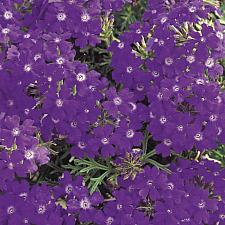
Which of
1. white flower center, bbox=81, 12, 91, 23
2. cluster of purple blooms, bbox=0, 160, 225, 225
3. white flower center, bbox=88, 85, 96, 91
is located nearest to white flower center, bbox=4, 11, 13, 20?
white flower center, bbox=81, 12, 91, 23

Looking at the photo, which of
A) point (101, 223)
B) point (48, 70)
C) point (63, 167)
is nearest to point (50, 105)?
point (48, 70)

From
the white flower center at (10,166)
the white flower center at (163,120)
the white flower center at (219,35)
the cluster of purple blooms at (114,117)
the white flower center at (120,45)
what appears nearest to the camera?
the white flower center at (10,166)

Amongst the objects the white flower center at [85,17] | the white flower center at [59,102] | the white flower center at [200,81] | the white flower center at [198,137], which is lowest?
the white flower center at [198,137]

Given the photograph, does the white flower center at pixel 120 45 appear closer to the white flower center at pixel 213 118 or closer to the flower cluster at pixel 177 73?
the flower cluster at pixel 177 73

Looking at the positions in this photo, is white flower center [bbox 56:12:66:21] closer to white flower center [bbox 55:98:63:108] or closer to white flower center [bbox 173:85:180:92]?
white flower center [bbox 55:98:63:108]

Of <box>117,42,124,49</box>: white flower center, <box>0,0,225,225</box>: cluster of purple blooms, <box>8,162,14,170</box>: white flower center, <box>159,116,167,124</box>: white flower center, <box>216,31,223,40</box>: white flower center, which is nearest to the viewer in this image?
<box>8,162,14,170</box>: white flower center

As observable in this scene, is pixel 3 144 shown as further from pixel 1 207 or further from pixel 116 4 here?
pixel 116 4

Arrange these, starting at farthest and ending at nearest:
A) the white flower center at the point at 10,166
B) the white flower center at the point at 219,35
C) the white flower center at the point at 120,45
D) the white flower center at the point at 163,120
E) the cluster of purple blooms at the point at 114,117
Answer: the white flower center at the point at 120,45 < the white flower center at the point at 219,35 < the white flower center at the point at 163,120 < the cluster of purple blooms at the point at 114,117 < the white flower center at the point at 10,166

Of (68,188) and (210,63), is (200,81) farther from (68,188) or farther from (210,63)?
(68,188)

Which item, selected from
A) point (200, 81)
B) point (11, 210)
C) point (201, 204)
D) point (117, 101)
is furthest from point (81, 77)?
point (201, 204)


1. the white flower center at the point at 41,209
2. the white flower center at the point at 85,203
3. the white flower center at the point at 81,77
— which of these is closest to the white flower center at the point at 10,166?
the white flower center at the point at 41,209
